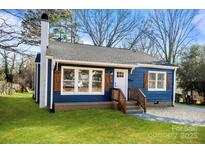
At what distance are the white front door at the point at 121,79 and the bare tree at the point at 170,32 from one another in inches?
82.0

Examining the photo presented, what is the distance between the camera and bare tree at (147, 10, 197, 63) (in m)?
7.21

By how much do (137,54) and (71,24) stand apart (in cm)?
323

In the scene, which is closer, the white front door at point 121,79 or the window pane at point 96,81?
the window pane at point 96,81

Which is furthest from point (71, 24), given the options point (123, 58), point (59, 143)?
point (59, 143)

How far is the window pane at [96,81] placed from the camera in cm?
727

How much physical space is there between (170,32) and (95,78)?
12.0ft

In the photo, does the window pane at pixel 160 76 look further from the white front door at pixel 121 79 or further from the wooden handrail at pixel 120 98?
the wooden handrail at pixel 120 98

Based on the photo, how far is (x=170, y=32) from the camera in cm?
832

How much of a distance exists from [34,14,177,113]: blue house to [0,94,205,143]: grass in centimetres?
88

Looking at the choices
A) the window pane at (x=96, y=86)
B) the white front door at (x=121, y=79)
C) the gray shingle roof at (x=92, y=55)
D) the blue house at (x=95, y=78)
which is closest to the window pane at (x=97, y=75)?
the blue house at (x=95, y=78)

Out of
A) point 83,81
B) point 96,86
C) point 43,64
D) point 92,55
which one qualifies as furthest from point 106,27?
point 43,64

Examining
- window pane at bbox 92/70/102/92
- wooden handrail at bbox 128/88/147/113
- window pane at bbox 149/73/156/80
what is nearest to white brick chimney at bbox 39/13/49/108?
window pane at bbox 92/70/102/92

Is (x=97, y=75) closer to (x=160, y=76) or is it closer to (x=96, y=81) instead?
(x=96, y=81)
